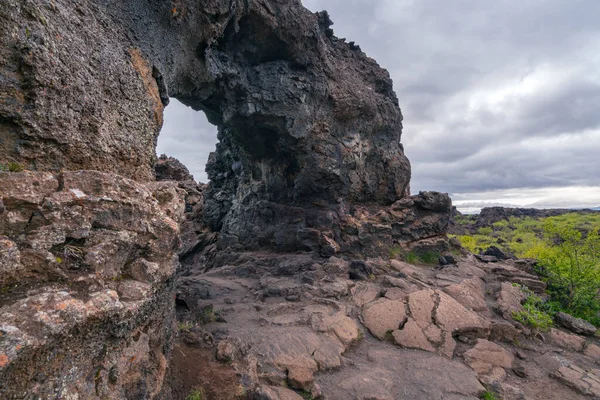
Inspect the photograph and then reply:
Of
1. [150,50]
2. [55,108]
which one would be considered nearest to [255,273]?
[150,50]

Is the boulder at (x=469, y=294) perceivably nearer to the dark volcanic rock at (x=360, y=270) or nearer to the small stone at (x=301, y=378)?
the dark volcanic rock at (x=360, y=270)

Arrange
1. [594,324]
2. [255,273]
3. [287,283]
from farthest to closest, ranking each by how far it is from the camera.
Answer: [255,273] < [287,283] < [594,324]

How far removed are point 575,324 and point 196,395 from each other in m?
12.0

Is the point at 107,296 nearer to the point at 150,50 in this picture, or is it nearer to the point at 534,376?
the point at 150,50

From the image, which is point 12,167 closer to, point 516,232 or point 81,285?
point 81,285

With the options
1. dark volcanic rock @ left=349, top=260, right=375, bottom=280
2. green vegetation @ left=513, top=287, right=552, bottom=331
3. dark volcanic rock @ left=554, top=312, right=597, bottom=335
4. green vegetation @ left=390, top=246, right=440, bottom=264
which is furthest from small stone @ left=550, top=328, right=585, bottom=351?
dark volcanic rock @ left=349, top=260, right=375, bottom=280

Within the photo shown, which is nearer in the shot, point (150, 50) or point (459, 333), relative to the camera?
point (150, 50)

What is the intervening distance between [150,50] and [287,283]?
906 centimetres

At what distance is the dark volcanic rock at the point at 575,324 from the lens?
9.86 m

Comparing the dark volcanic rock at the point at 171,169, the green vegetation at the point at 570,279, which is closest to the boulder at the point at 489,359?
the green vegetation at the point at 570,279

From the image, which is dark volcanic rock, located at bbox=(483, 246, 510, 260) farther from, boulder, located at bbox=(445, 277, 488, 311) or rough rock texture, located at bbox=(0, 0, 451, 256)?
boulder, located at bbox=(445, 277, 488, 311)

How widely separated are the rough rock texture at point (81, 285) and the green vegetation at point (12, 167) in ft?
1.05

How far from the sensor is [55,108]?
14.1 ft

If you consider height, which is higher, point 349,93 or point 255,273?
point 349,93
